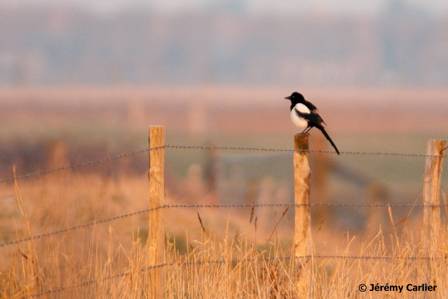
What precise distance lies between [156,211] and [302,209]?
113 centimetres

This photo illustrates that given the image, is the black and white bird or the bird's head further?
the bird's head

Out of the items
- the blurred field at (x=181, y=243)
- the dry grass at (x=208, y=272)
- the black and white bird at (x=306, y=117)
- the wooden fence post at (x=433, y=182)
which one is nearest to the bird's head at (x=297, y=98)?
the black and white bird at (x=306, y=117)

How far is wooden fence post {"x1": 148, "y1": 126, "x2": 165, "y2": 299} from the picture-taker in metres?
8.04

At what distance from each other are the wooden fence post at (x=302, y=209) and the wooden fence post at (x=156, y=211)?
3.44 feet

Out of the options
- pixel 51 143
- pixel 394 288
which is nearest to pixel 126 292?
pixel 394 288

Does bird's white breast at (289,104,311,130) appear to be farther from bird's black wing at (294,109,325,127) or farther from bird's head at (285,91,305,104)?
bird's head at (285,91,305,104)

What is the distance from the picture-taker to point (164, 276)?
8.27 meters

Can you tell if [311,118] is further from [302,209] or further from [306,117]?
[302,209]

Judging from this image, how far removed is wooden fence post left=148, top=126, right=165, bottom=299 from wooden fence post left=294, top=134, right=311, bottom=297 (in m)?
1.05

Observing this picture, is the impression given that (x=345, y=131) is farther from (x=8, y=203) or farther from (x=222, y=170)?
(x=8, y=203)

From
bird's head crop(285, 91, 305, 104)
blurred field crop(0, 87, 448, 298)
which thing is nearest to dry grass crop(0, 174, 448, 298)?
blurred field crop(0, 87, 448, 298)

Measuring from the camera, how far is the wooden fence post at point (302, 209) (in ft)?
28.1

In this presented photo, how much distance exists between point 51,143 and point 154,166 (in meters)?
16.9

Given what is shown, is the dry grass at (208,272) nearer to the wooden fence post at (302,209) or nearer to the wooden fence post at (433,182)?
the wooden fence post at (302,209)
